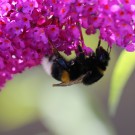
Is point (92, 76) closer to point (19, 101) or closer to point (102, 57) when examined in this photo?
point (102, 57)

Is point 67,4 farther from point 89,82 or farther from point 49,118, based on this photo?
point 49,118

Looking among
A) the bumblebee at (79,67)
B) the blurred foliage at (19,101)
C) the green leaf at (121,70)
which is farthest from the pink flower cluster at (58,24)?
the blurred foliage at (19,101)

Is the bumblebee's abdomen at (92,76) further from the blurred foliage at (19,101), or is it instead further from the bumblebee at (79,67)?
the blurred foliage at (19,101)

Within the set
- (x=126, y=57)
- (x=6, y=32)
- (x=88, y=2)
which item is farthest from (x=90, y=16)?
(x=126, y=57)

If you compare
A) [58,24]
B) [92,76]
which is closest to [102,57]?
[92,76]

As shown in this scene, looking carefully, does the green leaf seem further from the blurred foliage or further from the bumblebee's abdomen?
the blurred foliage

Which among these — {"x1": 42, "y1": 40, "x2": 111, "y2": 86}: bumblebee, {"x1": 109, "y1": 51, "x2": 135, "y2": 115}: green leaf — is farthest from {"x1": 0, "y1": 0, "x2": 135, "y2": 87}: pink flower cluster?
{"x1": 109, "y1": 51, "x2": 135, "y2": 115}: green leaf
